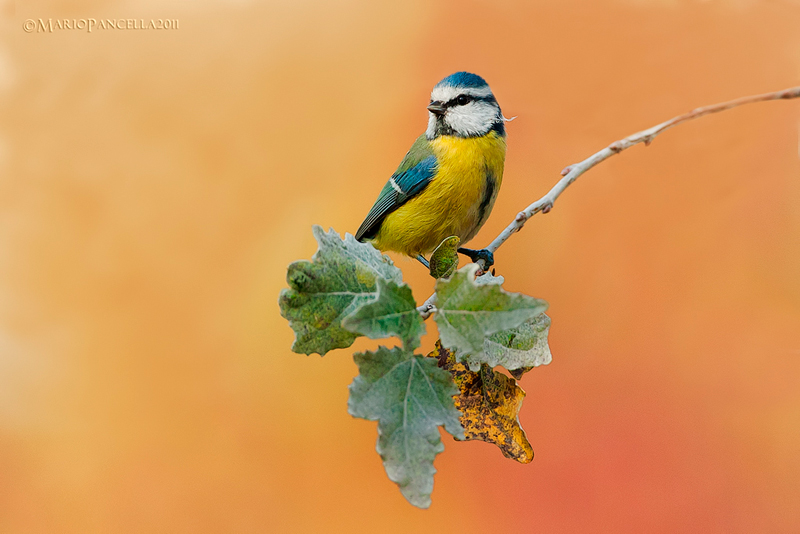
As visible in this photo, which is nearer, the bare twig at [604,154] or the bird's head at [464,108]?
the bare twig at [604,154]

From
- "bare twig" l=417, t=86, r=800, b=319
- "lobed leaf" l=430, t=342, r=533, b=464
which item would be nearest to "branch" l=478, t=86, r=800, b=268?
"bare twig" l=417, t=86, r=800, b=319

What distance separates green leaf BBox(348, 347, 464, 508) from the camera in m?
0.36

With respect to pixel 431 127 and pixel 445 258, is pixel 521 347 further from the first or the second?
pixel 431 127

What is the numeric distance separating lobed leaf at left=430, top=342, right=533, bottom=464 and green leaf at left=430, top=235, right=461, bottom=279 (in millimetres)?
67

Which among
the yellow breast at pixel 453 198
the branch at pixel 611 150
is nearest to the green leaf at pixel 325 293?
the branch at pixel 611 150

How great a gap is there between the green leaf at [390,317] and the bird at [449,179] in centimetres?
64

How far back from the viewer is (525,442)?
1.55 ft

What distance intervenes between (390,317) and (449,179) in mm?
676

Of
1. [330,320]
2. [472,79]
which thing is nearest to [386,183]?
[472,79]

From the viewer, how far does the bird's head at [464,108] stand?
3.15 ft

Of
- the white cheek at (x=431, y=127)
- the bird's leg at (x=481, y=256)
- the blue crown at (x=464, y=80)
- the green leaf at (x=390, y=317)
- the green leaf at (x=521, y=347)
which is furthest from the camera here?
the white cheek at (x=431, y=127)

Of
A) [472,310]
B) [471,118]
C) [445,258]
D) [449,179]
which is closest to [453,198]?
[449,179]

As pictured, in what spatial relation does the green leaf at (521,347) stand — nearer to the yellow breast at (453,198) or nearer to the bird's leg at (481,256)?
the bird's leg at (481,256)

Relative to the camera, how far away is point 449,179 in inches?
39.7
